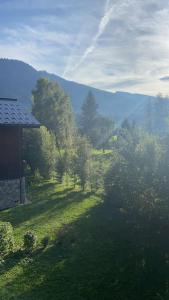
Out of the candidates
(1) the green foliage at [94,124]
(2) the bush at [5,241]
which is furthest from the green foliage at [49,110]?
(2) the bush at [5,241]

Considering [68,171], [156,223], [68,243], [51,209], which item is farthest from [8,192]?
[68,171]

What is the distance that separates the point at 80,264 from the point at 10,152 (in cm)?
1087

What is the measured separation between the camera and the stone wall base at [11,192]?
24.5m

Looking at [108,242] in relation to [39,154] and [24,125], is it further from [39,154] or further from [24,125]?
[39,154]

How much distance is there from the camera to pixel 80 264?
1606 centimetres

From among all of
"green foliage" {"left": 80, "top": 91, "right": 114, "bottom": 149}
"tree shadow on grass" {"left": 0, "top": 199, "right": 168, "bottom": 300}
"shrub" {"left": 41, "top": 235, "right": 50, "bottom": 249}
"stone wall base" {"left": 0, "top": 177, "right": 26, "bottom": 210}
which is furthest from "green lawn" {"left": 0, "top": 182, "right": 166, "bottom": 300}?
"green foliage" {"left": 80, "top": 91, "right": 114, "bottom": 149}

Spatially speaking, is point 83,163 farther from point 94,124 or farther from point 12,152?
point 94,124

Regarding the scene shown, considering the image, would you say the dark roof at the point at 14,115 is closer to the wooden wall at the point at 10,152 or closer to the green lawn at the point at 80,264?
the wooden wall at the point at 10,152

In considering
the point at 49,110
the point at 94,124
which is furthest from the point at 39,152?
the point at 94,124

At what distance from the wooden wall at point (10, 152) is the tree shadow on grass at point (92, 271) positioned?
650 cm

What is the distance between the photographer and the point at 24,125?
77.9 ft

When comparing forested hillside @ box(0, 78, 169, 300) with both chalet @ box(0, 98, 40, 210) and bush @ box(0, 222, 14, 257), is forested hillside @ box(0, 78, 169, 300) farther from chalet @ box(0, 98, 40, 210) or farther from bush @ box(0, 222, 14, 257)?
chalet @ box(0, 98, 40, 210)

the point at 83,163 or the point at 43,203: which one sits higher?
the point at 83,163

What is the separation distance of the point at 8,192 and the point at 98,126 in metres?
69.2
